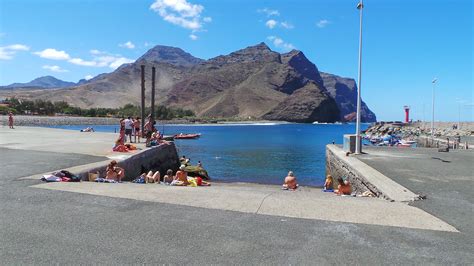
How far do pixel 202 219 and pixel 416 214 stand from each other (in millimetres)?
4485

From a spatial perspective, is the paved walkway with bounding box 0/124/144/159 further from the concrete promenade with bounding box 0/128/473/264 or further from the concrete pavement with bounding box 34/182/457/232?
the concrete promenade with bounding box 0/128/473/264

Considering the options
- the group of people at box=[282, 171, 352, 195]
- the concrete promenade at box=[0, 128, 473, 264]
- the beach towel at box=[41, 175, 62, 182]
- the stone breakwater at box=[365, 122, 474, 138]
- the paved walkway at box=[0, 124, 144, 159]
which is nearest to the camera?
the concrete promenade at box=[0, 128, 473, 264]

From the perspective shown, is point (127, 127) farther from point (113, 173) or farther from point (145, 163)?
point (113, 173)

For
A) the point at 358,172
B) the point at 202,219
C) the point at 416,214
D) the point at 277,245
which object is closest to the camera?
the point at 277,245

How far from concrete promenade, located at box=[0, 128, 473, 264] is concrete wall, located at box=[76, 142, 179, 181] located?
4183 mm

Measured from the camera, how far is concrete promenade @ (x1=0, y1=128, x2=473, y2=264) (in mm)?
5609

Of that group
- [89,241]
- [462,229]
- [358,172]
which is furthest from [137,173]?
[462,229]

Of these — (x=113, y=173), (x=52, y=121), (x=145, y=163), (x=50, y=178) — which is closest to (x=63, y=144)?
(x=145, y=163)

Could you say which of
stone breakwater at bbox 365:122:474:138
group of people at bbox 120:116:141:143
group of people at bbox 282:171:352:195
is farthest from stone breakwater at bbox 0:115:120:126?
group of people at bbox 282:171:352:195

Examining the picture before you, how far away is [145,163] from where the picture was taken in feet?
71.3

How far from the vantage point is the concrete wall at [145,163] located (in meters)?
14.4

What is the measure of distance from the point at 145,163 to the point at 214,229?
15.6 metres

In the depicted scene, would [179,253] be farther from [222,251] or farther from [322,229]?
[322,229]

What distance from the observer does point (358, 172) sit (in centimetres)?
1586
